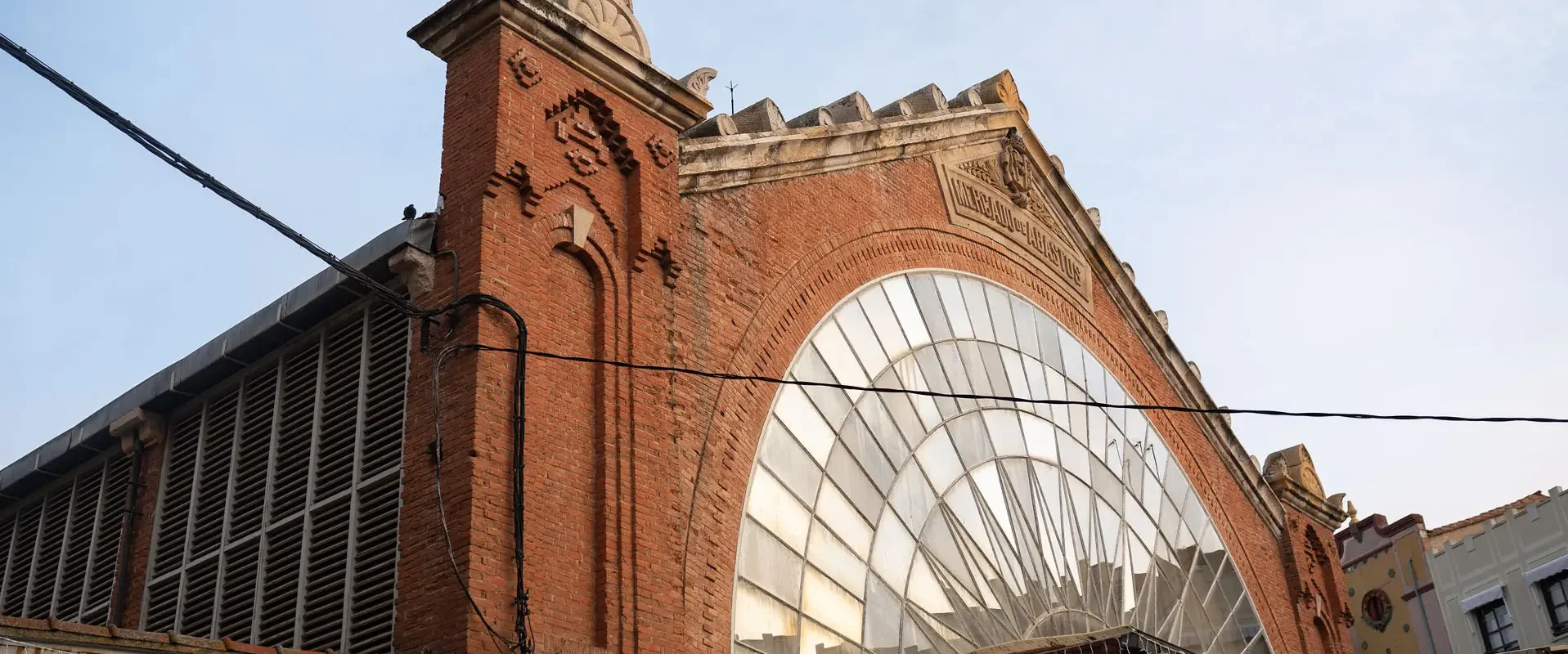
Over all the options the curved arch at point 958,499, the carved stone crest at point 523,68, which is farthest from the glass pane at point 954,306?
the carved stone crest at point 523,68

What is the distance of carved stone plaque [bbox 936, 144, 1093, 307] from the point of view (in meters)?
19.4

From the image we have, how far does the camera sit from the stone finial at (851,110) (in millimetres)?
17297

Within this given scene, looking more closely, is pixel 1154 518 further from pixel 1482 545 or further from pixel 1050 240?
pixel 1482 545

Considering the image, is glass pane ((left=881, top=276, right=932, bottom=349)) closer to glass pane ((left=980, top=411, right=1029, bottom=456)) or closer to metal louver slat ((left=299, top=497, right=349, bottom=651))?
glass pane ((left=980, top=411, right=1029, bottom=456))

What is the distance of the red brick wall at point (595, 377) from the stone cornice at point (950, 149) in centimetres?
29

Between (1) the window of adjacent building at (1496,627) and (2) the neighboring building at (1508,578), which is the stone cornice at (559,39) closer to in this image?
(2) the neighboring building at (1508,578)

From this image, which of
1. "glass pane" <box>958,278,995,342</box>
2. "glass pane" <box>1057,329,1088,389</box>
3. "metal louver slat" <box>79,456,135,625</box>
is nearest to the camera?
"metal louver slat" <box>79,456,135,625</box>

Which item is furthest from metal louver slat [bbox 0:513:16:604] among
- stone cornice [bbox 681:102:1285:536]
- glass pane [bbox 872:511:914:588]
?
glass pane [bbox 872:511:914:588]

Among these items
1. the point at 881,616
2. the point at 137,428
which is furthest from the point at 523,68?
the point at 881,616

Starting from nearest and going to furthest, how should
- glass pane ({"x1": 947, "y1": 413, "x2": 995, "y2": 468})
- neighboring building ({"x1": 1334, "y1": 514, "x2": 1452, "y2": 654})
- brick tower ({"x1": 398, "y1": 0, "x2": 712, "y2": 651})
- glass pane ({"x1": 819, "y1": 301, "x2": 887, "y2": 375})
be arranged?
brick tower ({"x1": 398, "y1": 0, "x2": 712, "y2": 651})
glass pane ({"x1": 819, "y1": 301, "x2": 887, "y2": 375})
glass pane ({"x1": 947, "y1": 413, "x2": 995, "y2": 468})
neighboring building ({"x1": 1334, "y1": 514, "x2": 1452, "y2": 654})

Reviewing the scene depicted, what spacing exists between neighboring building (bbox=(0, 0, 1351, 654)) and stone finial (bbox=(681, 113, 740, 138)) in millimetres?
33

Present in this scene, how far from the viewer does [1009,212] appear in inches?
812

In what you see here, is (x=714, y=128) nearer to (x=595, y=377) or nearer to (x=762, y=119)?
(x=762, y=119)

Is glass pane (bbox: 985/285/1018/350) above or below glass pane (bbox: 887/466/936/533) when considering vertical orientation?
above
